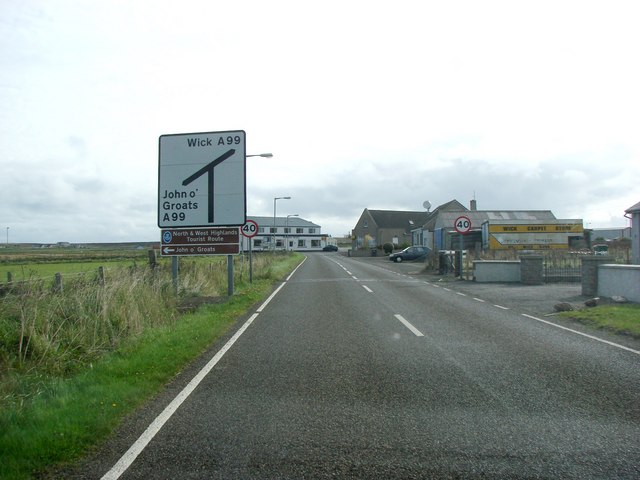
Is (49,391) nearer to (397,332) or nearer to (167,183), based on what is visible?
(397,332)

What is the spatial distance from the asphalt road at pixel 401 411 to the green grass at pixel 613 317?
118cm

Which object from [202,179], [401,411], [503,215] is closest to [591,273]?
[202,179]

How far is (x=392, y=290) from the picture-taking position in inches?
777

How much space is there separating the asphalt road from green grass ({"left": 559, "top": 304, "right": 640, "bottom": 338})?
1.18 metres

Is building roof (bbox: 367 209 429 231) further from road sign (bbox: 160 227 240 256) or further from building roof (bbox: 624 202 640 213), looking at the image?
road sign (bbox: 160 227 240 256)

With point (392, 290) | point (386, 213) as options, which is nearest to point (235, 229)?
point (392, 290)

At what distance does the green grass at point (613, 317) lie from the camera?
33.4 ft

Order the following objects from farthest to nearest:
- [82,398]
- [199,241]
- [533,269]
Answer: [533,269], [199,241], [82,398]

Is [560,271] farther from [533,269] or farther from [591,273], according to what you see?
[591,273]

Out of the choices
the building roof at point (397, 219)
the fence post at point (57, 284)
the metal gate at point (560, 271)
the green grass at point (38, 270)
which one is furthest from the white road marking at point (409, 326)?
the building roof at point (397, 219)

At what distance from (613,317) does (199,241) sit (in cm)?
1205

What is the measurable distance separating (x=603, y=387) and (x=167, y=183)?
14175 mm

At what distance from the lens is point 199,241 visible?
1712 centimetres

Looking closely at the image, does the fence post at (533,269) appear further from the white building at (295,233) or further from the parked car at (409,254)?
the white building at (295,233)
